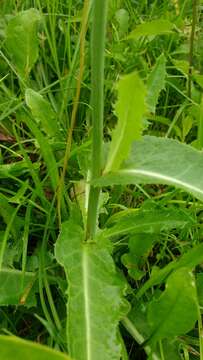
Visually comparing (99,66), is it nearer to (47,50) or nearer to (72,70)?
(72,70)

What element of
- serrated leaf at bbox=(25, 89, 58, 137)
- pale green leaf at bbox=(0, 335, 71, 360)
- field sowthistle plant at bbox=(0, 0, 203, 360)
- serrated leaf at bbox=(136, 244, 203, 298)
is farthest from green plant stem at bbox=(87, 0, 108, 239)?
pale green leaf at bbox=(0, 335, 71, 360)

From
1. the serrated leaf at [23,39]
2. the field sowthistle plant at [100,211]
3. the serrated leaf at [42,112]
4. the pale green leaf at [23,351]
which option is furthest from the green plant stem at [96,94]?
the serrated leaf at [23,39]

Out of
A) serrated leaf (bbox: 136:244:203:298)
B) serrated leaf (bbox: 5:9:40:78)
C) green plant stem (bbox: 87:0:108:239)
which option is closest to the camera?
green plant stem (bbox: 87:0:108:239)

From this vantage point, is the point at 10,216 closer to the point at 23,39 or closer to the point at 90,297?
the point at 90,297

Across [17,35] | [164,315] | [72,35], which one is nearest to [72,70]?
[17,35]

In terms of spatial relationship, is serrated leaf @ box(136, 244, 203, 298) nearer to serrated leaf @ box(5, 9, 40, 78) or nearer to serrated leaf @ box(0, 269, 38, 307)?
serrated leaf @ box(0, 269, 38, 307)

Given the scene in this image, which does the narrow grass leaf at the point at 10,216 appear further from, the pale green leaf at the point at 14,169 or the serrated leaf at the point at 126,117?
the serrated leaf at the point at 126,117
